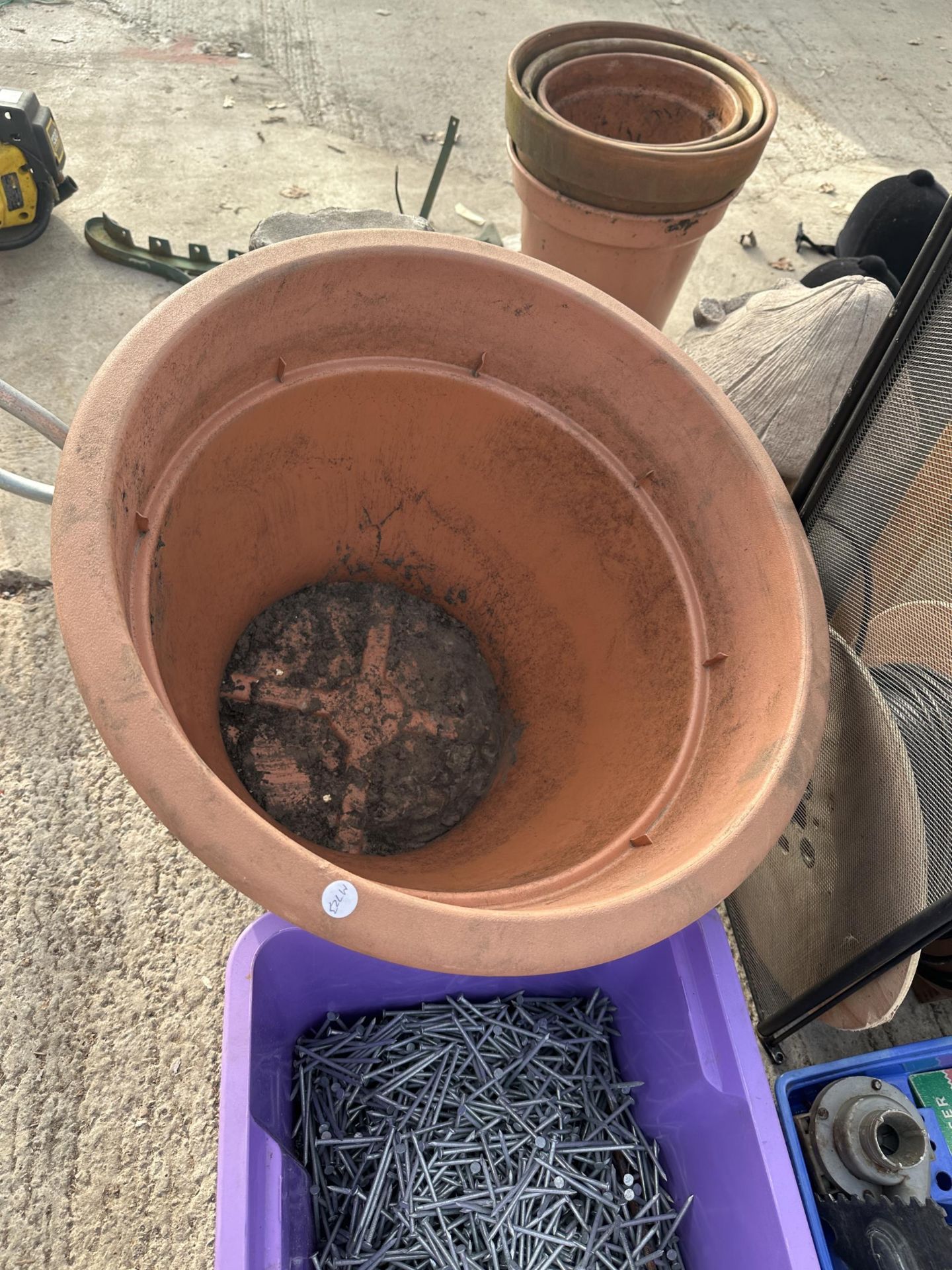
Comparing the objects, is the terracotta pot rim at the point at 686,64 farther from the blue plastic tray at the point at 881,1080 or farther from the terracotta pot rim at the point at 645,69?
the blue plastic tray at the point at 881,1080

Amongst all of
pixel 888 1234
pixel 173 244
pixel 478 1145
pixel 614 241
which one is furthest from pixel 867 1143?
pixel 173 244

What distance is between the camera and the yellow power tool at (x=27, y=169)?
2336mm

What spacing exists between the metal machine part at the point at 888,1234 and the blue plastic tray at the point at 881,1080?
1.4 inches

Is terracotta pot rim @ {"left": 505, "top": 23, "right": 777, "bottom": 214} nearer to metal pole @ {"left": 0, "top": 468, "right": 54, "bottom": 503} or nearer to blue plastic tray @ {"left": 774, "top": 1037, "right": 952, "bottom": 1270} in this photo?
metal pole @ {"left": 0, "top": 468, "right": 54, "bottom": 503}

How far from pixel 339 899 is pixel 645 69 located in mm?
2401

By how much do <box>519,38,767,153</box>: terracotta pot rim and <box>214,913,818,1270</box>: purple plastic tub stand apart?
1967mm

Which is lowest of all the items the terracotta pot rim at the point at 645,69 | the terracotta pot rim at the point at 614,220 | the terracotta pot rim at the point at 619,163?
the terracotta pot rim at the point at 614,220

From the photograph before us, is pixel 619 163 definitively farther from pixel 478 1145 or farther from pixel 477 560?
pixel 478 1145

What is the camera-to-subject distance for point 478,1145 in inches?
49.3

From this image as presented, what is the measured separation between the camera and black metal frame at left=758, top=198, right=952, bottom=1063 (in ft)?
3.70

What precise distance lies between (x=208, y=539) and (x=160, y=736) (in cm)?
54

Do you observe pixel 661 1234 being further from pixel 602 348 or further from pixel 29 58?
pixel 29 58

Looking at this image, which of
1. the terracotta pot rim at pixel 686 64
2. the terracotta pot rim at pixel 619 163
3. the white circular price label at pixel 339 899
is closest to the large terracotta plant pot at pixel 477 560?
the white circular price label at pixel 339 899

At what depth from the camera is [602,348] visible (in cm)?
125
